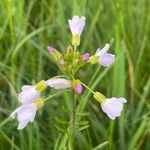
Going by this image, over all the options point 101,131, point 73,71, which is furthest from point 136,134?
point 73,71

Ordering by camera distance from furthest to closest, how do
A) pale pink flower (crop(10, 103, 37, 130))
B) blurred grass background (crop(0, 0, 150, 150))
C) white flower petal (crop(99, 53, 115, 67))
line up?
1. blurred grass background (crop(0, 0, 150, 150))
2. white flower petal (crop(99, 53, 115, 67))
3. pale pink flower (crop(10, 103, 37, 130))

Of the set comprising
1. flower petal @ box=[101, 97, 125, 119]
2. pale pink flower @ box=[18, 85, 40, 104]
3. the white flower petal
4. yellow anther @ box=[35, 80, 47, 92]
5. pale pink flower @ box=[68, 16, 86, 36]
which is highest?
pale pink flower @ box=[68, 16, 86, 36]

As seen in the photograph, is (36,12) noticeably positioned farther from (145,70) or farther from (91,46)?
(145,70)

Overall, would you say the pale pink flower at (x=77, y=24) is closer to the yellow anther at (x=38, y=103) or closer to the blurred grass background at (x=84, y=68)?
the yellow anther at (x=38, y=103)

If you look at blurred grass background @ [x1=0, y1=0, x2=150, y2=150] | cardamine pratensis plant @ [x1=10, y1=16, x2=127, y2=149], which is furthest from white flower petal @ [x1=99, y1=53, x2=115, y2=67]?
blurred grass background @ [x1=0, y1=0, x2=150, y2=150]

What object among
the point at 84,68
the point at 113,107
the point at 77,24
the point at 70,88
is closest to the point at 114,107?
the point at 113,107

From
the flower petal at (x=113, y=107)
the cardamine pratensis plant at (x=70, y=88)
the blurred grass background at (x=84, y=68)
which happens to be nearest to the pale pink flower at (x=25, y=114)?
the cardamine pratensis plant at (x=70, y=88)

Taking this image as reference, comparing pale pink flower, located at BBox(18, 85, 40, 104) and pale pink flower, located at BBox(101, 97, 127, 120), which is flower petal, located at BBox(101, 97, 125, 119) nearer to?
pale pink flower, located at BBox(101, 97, 127, 120)

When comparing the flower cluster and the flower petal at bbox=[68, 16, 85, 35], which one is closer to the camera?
the flower cluster
